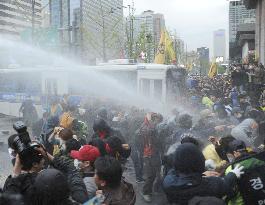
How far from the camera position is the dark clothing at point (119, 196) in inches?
153

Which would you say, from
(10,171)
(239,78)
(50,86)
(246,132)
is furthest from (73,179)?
(50,86)

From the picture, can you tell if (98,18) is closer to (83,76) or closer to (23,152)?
(83,76)

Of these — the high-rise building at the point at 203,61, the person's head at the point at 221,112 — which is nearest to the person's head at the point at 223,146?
the person's head at the point at 221,112

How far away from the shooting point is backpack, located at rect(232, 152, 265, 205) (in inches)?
160

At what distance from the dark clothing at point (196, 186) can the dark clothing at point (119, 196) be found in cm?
38

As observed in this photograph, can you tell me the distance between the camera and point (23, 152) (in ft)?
13.8

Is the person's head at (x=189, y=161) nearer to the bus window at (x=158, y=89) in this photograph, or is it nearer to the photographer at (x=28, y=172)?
the photographer at (x=28, y=172)

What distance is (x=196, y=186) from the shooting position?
158 inches

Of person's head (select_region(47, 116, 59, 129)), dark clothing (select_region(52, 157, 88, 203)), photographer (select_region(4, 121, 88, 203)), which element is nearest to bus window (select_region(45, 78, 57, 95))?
person's head (select_region(47, 116, 59, 129))

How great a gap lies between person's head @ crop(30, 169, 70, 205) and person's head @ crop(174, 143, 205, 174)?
3.71ft

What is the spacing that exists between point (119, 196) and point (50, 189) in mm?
786

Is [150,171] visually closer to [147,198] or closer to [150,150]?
[150,150]

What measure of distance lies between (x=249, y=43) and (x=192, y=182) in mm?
42233

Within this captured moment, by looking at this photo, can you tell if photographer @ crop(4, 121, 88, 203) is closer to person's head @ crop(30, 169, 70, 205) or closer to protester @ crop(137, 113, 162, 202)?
person's head @ crop(30, 169, 70, 205)
